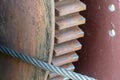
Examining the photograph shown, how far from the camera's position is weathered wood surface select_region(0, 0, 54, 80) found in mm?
1107

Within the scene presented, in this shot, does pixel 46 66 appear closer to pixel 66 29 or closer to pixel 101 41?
pixel 66 29

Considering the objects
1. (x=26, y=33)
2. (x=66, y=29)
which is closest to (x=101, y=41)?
(x=66, y=29)

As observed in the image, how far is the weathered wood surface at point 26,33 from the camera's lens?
43.6 inches

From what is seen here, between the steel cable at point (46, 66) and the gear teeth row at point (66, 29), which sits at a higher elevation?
the gear teeth row at point (66, 29)

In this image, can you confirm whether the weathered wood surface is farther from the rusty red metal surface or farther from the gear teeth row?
the rusty red metal surface

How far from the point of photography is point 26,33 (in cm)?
119

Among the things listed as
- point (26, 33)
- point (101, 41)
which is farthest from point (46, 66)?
point (101, 41)

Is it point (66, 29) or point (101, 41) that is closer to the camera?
point (66, 29)

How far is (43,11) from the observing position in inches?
43.3

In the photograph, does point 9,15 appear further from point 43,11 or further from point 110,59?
point 110,59

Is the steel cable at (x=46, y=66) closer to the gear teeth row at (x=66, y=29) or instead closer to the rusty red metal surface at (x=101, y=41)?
the gear teeth row at (x=66, y=29)

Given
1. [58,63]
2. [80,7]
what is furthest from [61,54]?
[80,7]

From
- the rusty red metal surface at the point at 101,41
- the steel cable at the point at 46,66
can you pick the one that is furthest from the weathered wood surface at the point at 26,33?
the rusty red metal surface at the point at 101,41

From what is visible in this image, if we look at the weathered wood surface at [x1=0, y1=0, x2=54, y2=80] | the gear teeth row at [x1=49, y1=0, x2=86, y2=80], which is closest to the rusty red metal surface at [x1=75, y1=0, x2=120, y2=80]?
the gear teeth row at [x1=49, y1=0, x2=86, y2=80]
